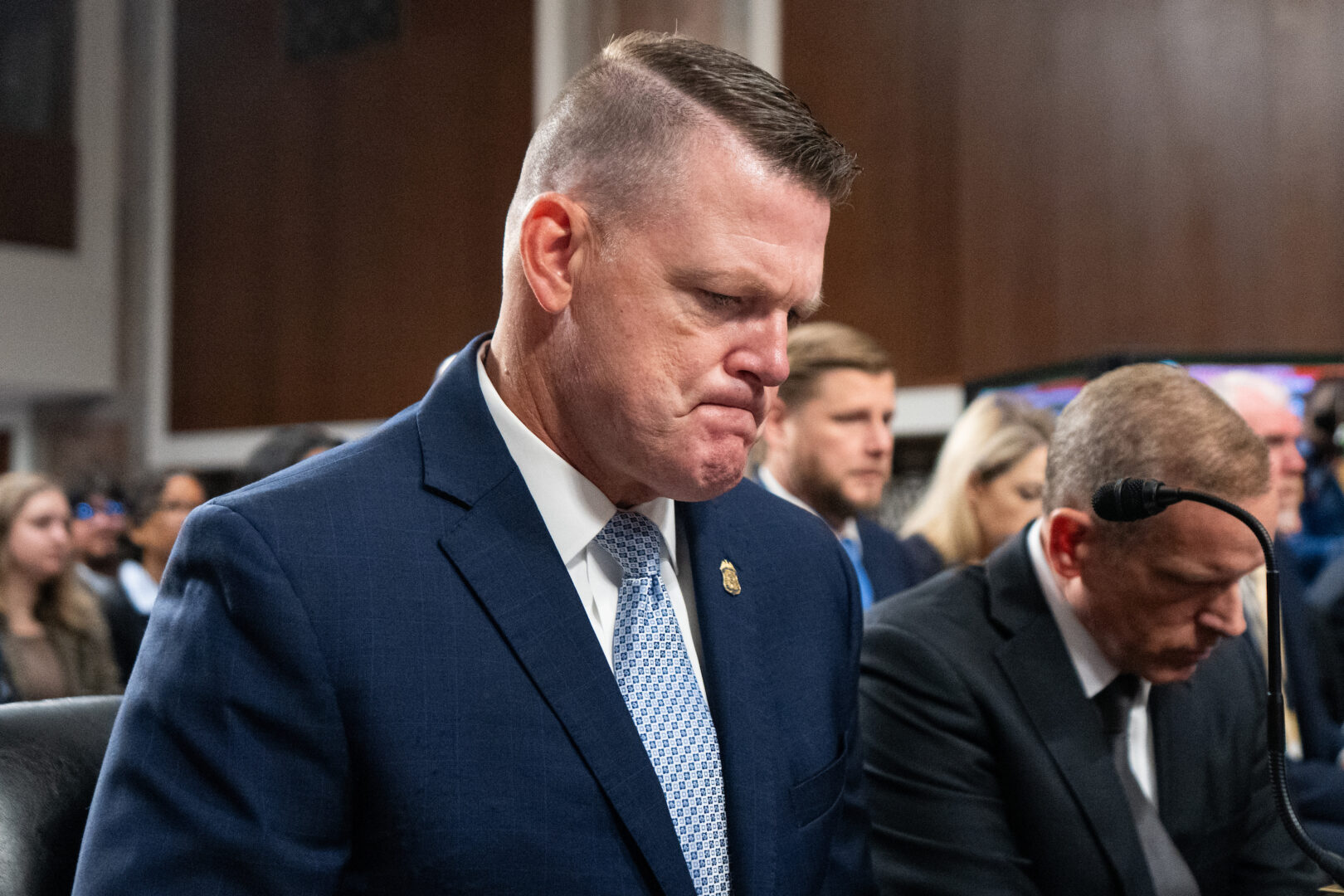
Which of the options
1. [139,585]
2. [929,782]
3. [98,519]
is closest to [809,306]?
[929,782]

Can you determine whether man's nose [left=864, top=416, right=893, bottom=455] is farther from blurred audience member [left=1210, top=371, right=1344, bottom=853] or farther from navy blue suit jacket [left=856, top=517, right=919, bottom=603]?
blurred audience member [left=1210, top=371, right=1344, bottom=853]

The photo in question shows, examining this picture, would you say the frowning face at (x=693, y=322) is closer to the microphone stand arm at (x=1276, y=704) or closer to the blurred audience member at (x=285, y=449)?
the microphone stand arm at (x=1276, y=704)

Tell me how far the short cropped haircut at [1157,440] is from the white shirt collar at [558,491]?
75 centimetres

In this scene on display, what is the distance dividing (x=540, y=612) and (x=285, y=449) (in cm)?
241

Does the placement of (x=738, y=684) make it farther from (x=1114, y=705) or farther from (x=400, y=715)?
(x=1114, y=705)

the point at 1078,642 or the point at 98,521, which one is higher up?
the point at 1078,642

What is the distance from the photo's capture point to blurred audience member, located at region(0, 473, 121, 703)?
3842mm

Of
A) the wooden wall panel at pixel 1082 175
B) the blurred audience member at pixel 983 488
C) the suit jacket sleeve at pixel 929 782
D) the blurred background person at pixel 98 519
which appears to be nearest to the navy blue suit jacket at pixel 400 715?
the suit jacket sleeve at pixel 929 782

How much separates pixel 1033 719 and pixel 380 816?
97 centimetres

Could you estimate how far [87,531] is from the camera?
6344 mm

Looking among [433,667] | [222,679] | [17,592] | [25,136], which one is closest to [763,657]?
[433,667]

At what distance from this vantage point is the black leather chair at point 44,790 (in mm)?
1111

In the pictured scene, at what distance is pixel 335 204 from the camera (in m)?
8.91

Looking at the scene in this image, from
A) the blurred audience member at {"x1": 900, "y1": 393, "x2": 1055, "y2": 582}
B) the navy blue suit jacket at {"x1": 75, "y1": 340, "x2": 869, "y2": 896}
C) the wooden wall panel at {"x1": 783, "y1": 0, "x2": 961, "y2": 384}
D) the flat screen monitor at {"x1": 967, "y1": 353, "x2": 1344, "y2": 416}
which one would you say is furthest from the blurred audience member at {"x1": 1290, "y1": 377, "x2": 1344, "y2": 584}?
the navy blue suit jacket at {"x1": 75, "y1": 340, "x2": 869, "y2": 896}
